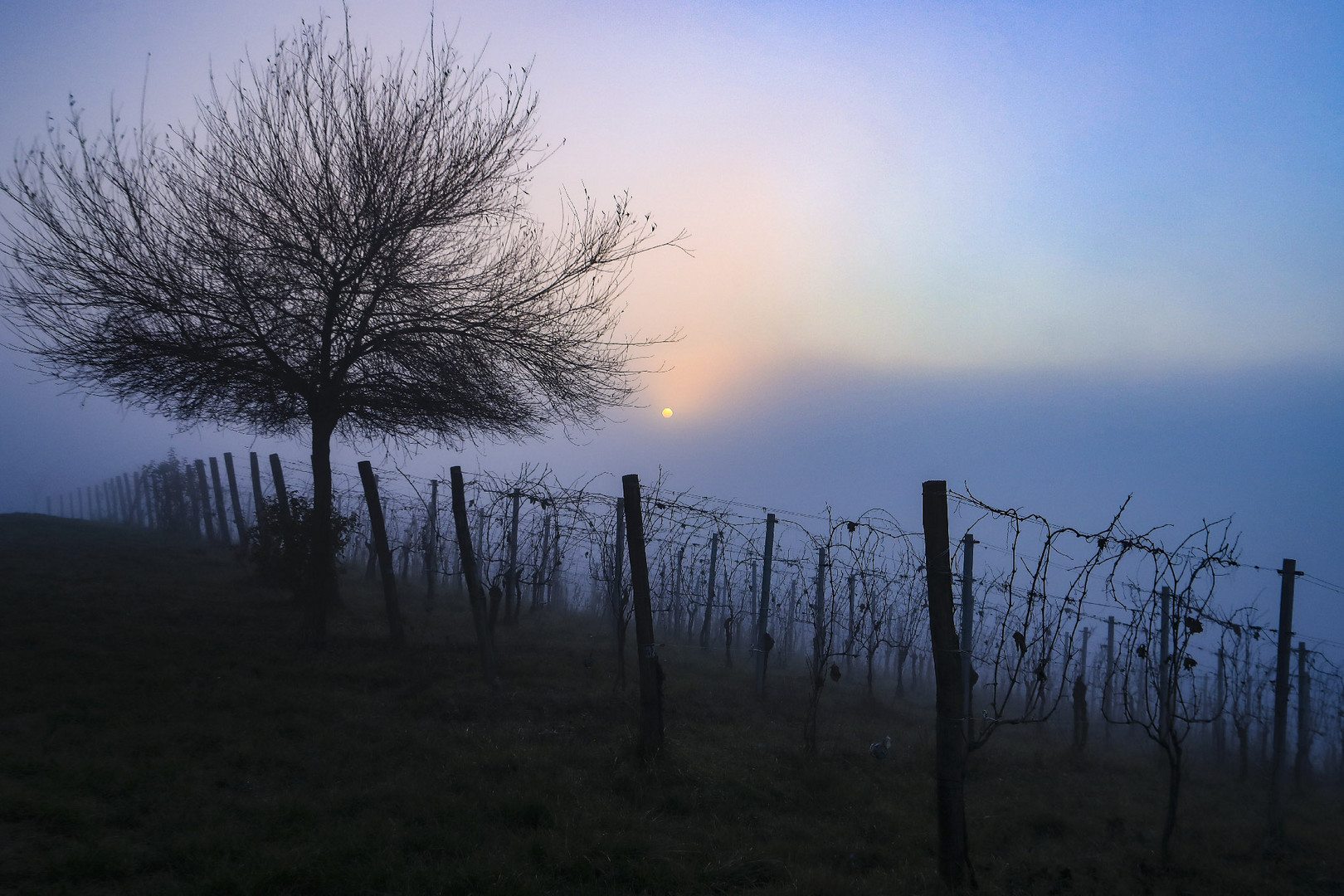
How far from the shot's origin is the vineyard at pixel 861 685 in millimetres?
4629

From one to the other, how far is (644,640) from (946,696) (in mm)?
2753

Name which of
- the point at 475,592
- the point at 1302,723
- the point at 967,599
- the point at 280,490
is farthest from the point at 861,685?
the point at 280,490

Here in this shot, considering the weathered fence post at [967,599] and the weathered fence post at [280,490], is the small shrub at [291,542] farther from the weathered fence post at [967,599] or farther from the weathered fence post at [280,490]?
the weathered fence post at [967,599]

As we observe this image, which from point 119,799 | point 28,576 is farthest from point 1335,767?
point 28,576

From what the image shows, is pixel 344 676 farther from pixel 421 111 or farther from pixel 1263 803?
pixel 1263 803

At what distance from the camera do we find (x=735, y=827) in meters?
5.19

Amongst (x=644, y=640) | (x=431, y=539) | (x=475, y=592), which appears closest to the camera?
(x=644, y=640)

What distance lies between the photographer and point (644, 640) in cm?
624

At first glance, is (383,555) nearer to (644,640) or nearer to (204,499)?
(644,640)

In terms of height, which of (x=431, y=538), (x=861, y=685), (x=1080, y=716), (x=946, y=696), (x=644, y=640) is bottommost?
(x=861, y=685)

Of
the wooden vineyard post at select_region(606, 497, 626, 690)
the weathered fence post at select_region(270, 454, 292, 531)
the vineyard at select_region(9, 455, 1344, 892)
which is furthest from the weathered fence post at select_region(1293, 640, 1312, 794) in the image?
the weathered fence post at select_region(270, 454, 292, 531)

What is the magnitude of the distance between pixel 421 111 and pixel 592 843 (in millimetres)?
8020

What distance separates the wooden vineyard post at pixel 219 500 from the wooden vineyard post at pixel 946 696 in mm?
18533

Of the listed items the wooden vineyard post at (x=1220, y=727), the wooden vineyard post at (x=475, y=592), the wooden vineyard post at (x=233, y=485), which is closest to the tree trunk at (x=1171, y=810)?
the wooden vineyard post at (x=475, y=592)
